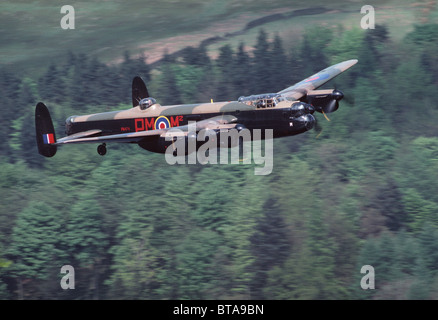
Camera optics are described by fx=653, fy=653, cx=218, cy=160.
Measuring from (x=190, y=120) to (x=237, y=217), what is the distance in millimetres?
104095

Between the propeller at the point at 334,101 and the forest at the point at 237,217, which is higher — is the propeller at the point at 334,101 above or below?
above

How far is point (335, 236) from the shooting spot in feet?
464

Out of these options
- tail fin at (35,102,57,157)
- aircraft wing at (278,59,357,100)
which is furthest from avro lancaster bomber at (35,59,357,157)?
aircraft wing at (278,59,357,100)

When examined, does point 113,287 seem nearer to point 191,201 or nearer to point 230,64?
point 191,201

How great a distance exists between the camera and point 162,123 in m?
46.8

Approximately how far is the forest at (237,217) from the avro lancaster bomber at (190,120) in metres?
87.6

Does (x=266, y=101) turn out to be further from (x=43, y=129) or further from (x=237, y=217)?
(x=237, y=217)

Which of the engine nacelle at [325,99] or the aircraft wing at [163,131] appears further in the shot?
the engine nacelle at [325,99]

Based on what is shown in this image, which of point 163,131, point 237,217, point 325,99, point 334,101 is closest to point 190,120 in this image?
point 163,131

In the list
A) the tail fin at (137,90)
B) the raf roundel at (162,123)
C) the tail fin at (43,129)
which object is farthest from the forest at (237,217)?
the tail fin at (43,129)

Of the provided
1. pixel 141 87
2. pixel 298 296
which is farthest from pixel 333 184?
pixel 141 87

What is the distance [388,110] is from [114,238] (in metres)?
85.3

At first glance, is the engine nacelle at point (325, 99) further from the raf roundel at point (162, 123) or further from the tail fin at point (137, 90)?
the tail fin at point (137, 90)

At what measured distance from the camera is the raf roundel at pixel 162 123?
4672 cm
